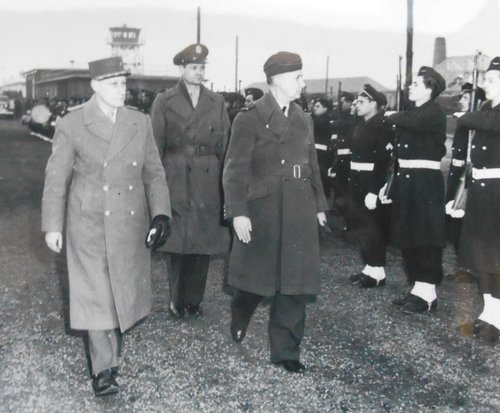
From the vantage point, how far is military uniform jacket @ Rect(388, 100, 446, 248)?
18.7ft

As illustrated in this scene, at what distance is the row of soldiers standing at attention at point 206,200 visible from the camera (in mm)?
3957

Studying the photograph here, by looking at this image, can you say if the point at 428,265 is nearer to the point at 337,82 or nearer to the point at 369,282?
the point at 369,282

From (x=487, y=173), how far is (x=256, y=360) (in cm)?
222

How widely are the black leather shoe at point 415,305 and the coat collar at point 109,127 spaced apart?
300 cm

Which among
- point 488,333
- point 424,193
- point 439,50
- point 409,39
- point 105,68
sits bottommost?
point 488,333

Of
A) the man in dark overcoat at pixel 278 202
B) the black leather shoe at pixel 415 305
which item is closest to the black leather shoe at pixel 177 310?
the man in dark overcoat at pixel 278 202

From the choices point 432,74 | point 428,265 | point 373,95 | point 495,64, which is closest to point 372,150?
point 373,95

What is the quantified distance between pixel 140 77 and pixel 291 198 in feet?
189

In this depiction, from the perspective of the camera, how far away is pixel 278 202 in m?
4.44

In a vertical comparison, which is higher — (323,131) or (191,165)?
(191,165)

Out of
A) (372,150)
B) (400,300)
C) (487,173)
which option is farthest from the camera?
(372,150)

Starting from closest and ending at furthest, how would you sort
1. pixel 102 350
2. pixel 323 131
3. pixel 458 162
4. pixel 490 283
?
pixel 102 350, pixel 490 283, pixel 458 162, pixel 323 131

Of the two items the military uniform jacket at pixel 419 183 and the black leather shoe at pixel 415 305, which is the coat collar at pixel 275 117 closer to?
the military uniform jacket at pixel 419 183

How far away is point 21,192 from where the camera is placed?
1384cm
